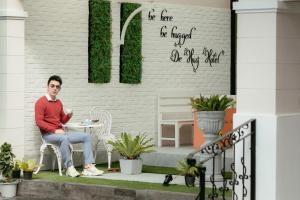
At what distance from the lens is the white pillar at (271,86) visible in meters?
9.31

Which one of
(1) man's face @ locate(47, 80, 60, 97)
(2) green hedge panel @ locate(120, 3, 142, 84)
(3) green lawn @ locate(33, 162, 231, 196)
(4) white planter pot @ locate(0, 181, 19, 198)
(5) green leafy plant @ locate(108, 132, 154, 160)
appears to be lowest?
(4) white planter pot @ locate(0, 181, 19, 198)

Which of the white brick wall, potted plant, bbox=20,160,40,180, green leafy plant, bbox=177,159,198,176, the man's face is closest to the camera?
green leafy plant, bbox=177,159,198,176

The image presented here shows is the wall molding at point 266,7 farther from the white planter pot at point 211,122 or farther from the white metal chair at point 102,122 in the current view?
the white metal chair at point 102,122

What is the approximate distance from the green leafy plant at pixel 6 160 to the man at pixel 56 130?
0.71 meters

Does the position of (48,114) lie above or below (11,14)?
below

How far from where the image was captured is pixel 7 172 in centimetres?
1203

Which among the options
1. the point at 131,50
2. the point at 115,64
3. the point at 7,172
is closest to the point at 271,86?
the point at 7,172

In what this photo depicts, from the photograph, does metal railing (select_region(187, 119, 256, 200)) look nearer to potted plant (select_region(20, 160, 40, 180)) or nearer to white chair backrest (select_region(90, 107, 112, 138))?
potted plant (select_region(20, 160, 40, 180))

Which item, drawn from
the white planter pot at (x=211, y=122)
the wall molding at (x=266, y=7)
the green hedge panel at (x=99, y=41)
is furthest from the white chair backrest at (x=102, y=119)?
the wall molding at (x=266, y=7)

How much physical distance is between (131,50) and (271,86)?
219 inches

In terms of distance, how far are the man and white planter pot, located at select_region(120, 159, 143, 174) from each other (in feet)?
1.16

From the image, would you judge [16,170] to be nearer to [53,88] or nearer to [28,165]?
[28,165]

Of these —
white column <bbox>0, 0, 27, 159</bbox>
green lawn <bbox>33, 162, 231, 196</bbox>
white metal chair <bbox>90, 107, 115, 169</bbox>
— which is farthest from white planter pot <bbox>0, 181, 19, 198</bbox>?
white metal chair <bbox>90, 107, 115, 169</bbox>

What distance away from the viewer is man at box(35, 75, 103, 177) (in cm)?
1257
